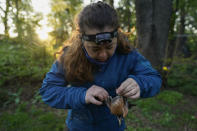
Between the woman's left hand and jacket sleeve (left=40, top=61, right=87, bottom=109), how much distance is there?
1.01ft

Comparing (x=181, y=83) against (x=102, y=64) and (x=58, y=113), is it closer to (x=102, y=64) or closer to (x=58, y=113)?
(x=58, y=113)

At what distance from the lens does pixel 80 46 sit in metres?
1.53

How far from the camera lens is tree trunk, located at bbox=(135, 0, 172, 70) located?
4.56 metres

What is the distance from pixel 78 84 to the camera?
1588 millimetres

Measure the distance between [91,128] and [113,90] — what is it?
0.48 meters

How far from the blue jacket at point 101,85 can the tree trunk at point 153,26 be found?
3403 millimetres

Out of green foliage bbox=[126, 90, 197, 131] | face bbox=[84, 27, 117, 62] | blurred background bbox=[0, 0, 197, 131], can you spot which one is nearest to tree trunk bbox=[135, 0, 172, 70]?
blurred background bbox=[0, 0, 197, 131]

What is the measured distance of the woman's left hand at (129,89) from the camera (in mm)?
1227

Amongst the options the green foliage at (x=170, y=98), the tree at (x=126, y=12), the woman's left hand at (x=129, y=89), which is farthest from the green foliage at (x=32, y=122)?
the tree at (x=126, y=12)

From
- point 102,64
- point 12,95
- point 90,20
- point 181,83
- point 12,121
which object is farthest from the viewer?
point 181,83

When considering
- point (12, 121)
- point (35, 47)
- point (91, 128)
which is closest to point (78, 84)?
point (91, 128)

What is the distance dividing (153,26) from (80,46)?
377 centimetres

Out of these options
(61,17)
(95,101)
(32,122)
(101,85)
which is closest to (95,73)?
(101,85)

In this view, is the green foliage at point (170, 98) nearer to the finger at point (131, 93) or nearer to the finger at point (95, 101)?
the finger at point (131, 93)
